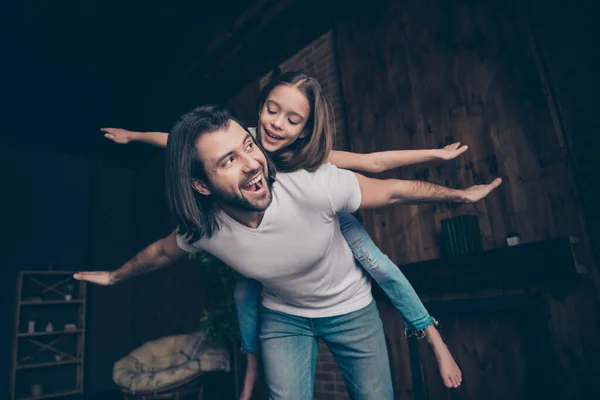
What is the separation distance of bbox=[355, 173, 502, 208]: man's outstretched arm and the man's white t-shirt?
0.18 feet

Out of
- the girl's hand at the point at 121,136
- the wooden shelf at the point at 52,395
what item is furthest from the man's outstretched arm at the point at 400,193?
the wooden shelf at the point at 52,395

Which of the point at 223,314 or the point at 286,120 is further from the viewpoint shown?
the point at 223,314

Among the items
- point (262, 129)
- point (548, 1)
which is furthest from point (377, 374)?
point (548, 1)

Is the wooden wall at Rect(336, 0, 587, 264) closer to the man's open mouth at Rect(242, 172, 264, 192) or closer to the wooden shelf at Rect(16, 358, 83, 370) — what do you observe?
the man's open mouth at Rect(242, 172, 264, 192)

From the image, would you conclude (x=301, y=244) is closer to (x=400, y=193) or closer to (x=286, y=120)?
(x=400, y=193)

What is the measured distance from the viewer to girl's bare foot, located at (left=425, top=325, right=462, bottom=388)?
1682 mm

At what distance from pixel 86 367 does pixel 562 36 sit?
719 cm

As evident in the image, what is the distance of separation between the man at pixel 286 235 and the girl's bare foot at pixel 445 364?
0.23 metres

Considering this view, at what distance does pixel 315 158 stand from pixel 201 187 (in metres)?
0.47

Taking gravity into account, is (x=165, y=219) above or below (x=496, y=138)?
above

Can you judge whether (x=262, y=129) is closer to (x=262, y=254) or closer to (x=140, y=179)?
(x=262, y=254)

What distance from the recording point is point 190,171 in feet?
5.29

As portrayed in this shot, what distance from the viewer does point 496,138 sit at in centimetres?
279

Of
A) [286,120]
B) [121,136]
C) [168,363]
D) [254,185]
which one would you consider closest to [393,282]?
[254,185]
